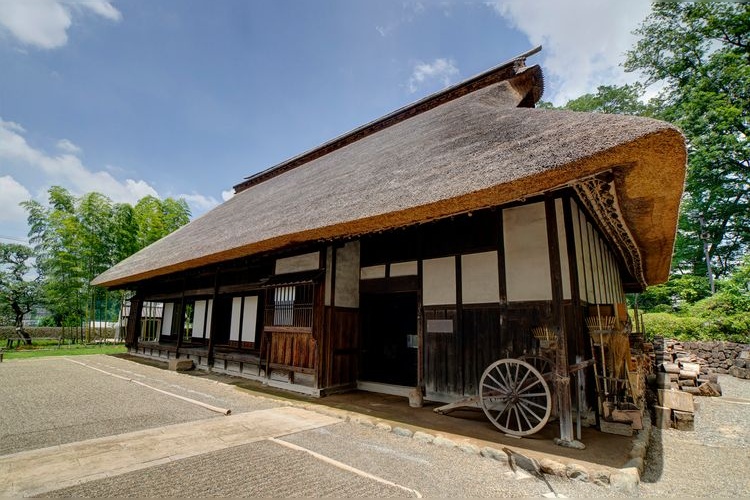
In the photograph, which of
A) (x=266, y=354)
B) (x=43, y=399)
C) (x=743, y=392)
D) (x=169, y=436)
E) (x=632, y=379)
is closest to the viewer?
(x=169, y=436)

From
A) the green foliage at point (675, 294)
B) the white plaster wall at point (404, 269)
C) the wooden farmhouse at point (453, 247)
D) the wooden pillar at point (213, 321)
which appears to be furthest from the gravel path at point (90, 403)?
the green foliage at point (675, 294)

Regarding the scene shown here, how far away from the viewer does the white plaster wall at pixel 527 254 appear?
4203 mm

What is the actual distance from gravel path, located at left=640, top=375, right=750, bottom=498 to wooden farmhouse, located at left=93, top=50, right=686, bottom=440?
3.04 ft

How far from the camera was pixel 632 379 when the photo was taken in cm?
384

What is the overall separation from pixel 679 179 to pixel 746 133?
18089 mm

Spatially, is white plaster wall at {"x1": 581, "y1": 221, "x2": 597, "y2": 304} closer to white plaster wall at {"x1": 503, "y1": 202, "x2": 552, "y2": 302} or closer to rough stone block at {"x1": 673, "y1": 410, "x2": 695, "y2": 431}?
white plaster wall at {"x1": 503, "y1": 202, "x2": 552, "y2": 302}

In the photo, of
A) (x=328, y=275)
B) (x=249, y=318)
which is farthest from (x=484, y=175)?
(x=249, y=318)

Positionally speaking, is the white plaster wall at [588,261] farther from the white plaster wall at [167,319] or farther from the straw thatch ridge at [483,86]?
the white plaster wall at [167,319]

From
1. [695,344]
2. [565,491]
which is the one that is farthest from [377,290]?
[695,344]

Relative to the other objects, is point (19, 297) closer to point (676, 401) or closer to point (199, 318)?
point (199, 318)

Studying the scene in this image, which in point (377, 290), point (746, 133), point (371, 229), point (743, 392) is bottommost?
point (743, 392)

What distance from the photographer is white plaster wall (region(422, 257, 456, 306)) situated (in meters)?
5.00

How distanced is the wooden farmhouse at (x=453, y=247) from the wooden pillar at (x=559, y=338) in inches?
0.8

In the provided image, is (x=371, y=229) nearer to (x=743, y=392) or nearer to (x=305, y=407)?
(x=305, y=407)
